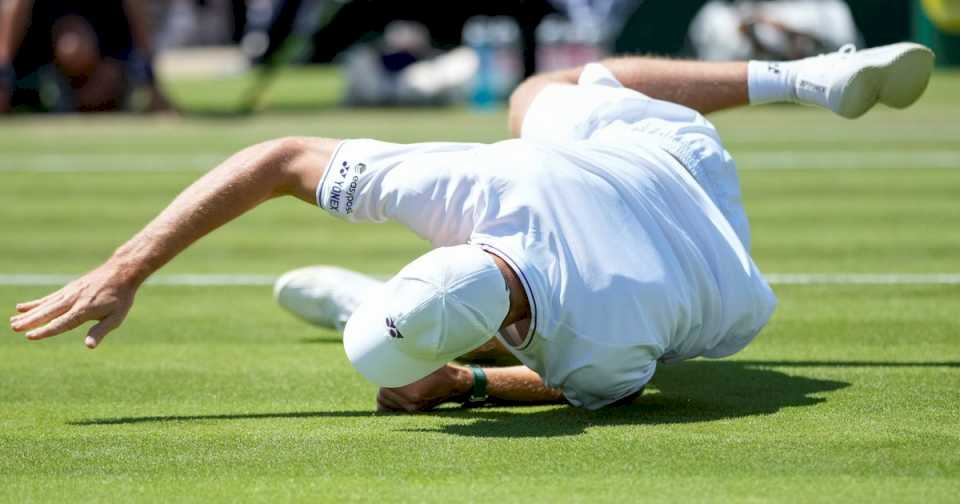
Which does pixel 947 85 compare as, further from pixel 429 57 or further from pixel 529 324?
pixel 529 324

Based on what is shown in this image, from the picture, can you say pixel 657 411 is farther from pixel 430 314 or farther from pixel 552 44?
pixel 552 44

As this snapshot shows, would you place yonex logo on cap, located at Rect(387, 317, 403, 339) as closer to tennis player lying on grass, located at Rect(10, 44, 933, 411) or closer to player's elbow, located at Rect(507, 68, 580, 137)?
tennis player lying on grass, located at Rect(10, 44, 933, 411)

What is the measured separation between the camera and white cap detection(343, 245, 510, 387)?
4.30m

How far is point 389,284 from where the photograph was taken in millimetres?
4426

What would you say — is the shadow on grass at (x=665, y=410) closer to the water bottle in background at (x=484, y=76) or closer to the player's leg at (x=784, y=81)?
the player's leg at (x=784, y=81)

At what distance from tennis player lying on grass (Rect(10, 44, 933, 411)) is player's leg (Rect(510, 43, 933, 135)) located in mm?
725

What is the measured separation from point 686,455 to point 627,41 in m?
16.6

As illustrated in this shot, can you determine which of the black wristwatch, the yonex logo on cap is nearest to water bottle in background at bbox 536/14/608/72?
the black wristwatch

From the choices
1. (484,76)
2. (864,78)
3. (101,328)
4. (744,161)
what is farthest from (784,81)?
(484,76)

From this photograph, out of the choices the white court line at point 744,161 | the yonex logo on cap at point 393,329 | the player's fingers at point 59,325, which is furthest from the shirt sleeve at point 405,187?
the white court line at point 744,161

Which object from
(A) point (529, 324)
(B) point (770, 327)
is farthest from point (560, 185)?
(B) point (770, 327)

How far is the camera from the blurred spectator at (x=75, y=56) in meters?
16.9

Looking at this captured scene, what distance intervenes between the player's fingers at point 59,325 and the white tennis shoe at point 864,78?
2826mm

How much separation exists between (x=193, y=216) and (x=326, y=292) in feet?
4.38
